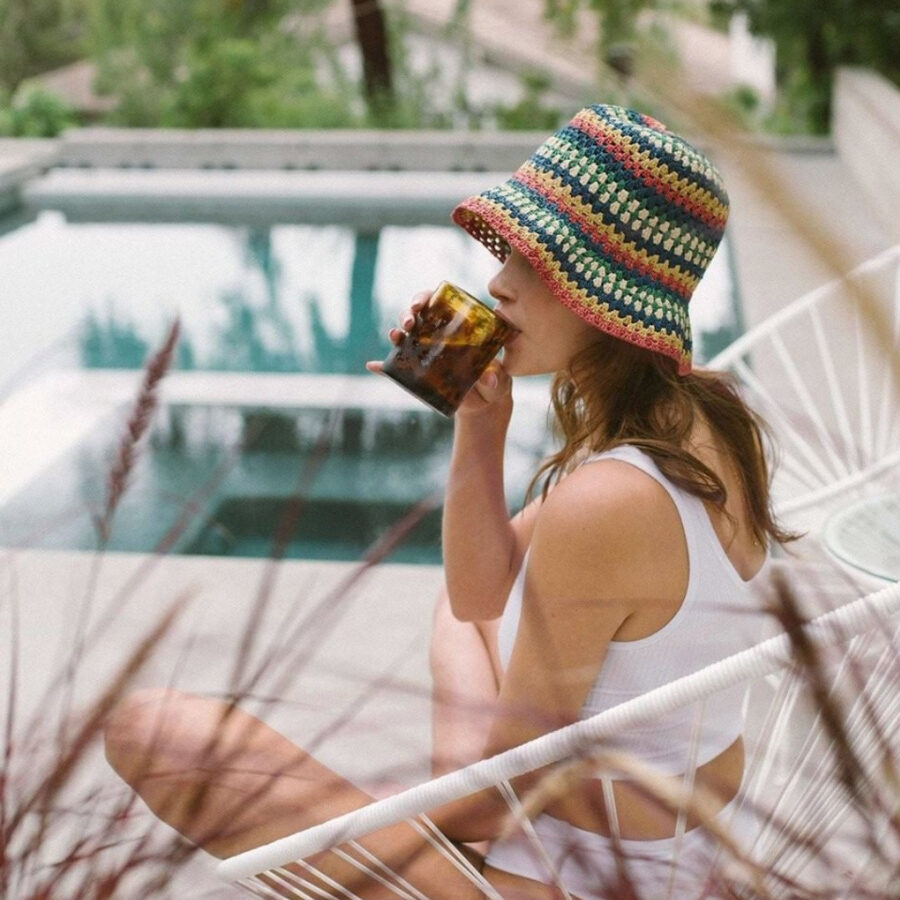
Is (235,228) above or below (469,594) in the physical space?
below

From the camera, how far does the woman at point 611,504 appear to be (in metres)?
1.21

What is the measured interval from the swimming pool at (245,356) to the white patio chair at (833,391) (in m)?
0.40

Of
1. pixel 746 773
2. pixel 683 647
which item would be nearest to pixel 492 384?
pixel 683 647

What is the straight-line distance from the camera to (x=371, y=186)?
800cm

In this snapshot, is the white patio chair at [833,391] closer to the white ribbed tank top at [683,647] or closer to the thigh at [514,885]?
the white ribbed tank top at [683,647]

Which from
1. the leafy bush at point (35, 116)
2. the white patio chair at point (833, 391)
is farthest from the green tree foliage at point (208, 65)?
the white patio chair at point (833, 391)

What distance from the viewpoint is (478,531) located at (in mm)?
1571

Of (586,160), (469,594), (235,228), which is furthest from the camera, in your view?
(235,228)

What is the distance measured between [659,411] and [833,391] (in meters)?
1.20

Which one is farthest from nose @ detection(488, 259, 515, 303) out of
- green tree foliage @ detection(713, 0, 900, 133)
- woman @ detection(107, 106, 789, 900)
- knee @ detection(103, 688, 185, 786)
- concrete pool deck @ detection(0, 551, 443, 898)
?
green tree foliage @ detection(713, 0, 900, 133)

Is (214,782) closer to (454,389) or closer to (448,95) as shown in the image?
(454,389)

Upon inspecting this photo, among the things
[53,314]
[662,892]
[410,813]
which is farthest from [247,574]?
[53,314]

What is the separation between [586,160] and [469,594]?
59 centimetres

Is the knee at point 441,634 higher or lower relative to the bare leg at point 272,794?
lower
